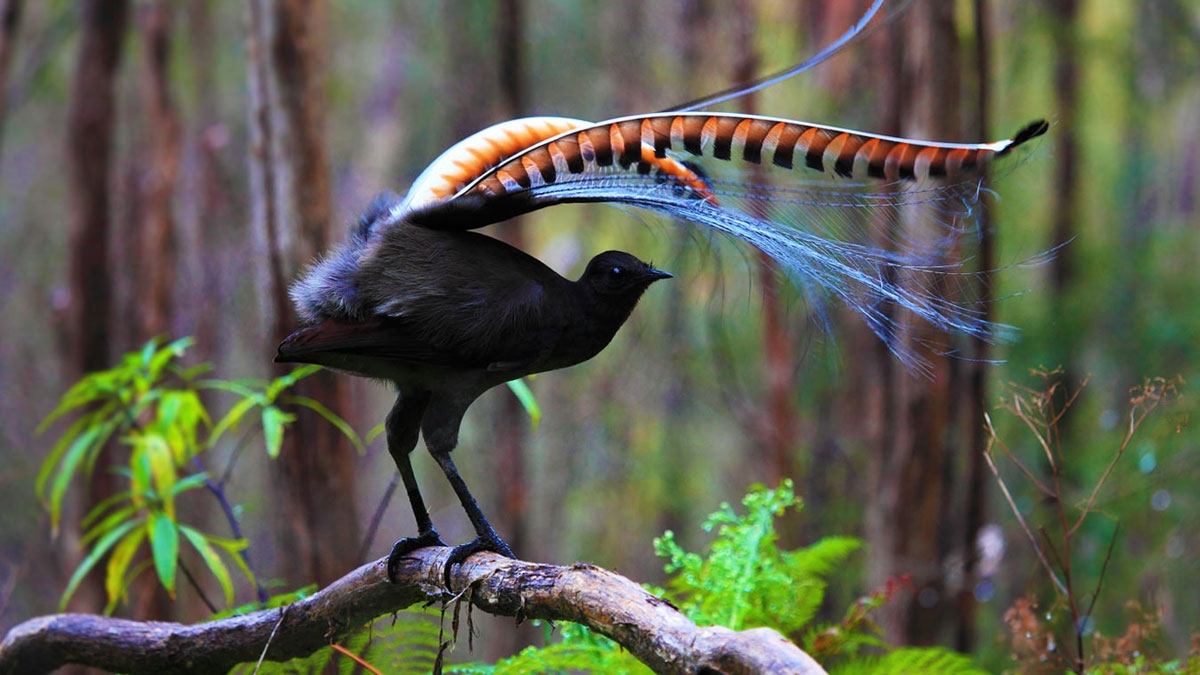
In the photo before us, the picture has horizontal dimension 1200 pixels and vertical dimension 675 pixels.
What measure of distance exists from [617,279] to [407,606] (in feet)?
2.68

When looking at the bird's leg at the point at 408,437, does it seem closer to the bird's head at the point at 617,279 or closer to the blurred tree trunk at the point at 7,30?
the bird's head at the point at 617,279

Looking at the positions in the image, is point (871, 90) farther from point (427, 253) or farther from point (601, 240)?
point (427, 253)

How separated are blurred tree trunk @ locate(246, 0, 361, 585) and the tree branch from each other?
1.60m

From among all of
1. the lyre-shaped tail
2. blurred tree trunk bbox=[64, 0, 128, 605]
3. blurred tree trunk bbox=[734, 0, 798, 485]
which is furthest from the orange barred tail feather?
blurred tree trunk bbox=[734, 0, 798, 485]

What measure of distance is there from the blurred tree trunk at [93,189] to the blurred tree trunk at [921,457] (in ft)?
14.7

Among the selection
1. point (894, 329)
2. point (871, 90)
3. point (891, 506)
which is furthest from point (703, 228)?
point (871, 90)

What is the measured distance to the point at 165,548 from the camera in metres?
2.78

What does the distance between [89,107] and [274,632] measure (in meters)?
5.58

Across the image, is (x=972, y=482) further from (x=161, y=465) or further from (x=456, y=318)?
(x=456, y=318)

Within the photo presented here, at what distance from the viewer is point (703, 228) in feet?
6.43

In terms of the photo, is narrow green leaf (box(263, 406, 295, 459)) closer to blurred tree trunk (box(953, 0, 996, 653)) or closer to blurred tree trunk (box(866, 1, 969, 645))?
blurred tree trunk (box(866, 1, 969, 645))

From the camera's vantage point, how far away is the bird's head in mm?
2090

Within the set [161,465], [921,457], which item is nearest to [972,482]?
[921,457]

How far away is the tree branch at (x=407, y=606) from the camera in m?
1.46
